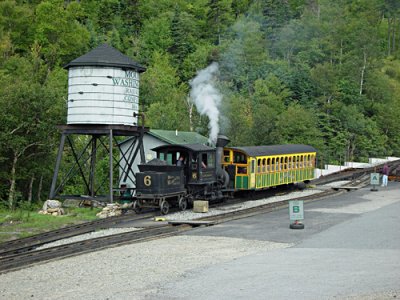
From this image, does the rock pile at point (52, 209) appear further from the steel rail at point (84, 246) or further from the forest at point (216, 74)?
the forest at point (216, 74)

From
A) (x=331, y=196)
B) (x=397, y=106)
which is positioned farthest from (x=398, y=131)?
(x=331, y=196)

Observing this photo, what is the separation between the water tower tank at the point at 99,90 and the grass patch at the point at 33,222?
169 inches

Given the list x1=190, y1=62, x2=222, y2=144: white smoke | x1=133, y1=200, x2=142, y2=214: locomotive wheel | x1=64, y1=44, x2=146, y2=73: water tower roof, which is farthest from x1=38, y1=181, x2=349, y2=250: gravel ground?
x1=64, y1=44, x2=146, y2=73: water tower roof

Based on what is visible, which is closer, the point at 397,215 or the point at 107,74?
the point at 397,215

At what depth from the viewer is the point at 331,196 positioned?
103ft

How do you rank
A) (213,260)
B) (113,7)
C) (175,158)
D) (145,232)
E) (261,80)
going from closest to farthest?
(213,260) → (145,232) → (175,158) → (261,80) → (113,7)

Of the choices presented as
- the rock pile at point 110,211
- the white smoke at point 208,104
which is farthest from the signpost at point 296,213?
the white smoke at point 208,104

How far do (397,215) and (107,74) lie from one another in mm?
13790

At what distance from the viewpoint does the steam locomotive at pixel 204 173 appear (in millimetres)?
24328

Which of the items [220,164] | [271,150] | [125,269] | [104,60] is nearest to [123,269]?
[125,269]

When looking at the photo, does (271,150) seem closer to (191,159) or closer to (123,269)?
(191,159)

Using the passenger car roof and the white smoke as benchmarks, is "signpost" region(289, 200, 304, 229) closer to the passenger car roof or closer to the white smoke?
the passenger car roof

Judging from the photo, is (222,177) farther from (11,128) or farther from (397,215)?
(11,128)

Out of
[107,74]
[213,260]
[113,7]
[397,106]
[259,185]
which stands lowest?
[213,260]
